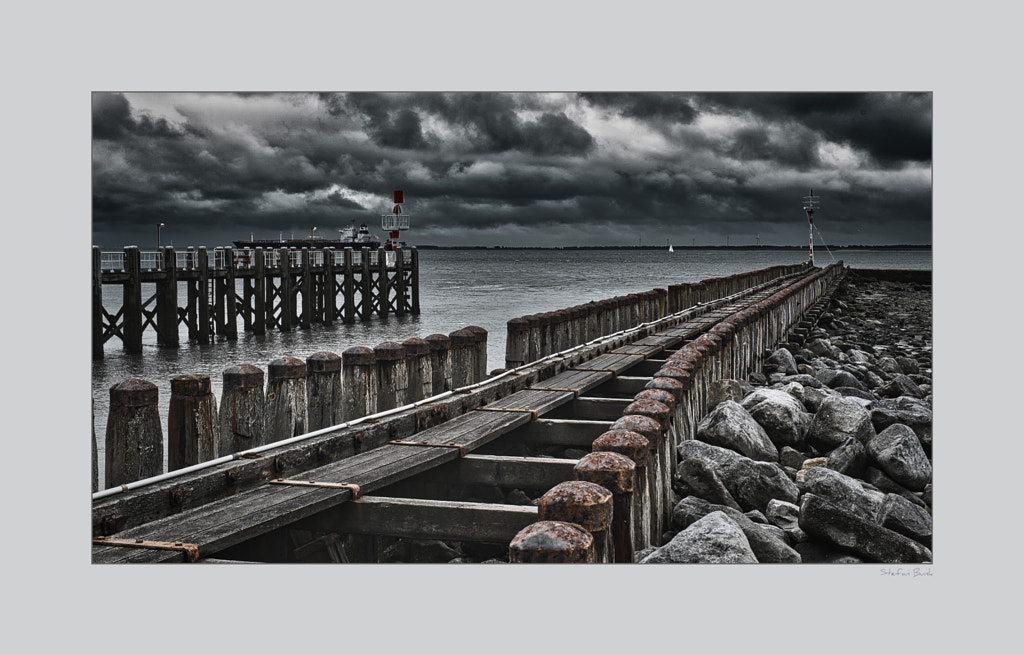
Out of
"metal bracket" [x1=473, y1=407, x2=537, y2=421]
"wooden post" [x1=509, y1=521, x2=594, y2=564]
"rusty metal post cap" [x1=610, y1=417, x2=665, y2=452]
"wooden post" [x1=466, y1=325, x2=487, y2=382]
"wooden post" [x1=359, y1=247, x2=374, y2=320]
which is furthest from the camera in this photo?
"wooden post" [x1=359, y1=247, x2=374, y2=320]

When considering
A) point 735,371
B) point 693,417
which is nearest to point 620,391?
point 693,417

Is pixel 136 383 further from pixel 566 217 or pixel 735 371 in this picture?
pixel 735 371

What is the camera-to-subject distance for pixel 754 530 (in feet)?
12.9

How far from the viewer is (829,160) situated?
20.4 feet

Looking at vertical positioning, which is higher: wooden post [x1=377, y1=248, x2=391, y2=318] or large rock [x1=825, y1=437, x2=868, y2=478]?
wooden post [x1=377, y1=248, x2=391, y2=318]

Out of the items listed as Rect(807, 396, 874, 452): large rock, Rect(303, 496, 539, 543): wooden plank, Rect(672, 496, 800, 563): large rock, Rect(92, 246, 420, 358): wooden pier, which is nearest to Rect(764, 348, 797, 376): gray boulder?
Rect(807, 396, 874, 452): large rock

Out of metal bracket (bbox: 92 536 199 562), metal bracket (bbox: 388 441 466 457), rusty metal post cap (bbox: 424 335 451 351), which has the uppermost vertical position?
rusty metal post cap (bbox: 424 335 451 351)

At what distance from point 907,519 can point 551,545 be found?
2.73m

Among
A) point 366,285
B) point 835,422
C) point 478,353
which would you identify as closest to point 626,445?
point 478,353

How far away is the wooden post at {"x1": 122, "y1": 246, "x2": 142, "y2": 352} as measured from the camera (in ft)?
56.3

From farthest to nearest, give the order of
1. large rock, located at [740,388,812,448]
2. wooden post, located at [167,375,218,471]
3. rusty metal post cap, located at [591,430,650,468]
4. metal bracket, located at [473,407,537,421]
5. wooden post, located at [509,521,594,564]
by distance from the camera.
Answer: large rock, located at [740,388,812,448] → metal bracket, located at [473,407,537,421] → wooden post, located at [167,375,218,471] → rusty metal post cap, located at [591,430,650,468] → wooden post, located at [509,521,594,564]

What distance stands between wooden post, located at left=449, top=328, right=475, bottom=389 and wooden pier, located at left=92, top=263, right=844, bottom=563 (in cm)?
3

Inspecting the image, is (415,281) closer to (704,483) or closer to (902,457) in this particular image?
(902,457)

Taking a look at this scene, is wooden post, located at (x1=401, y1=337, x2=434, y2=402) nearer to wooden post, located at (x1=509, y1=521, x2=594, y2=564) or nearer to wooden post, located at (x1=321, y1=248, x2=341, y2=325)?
wooden post, located at (x1=509, y1=521, x2=594, y2=564)
